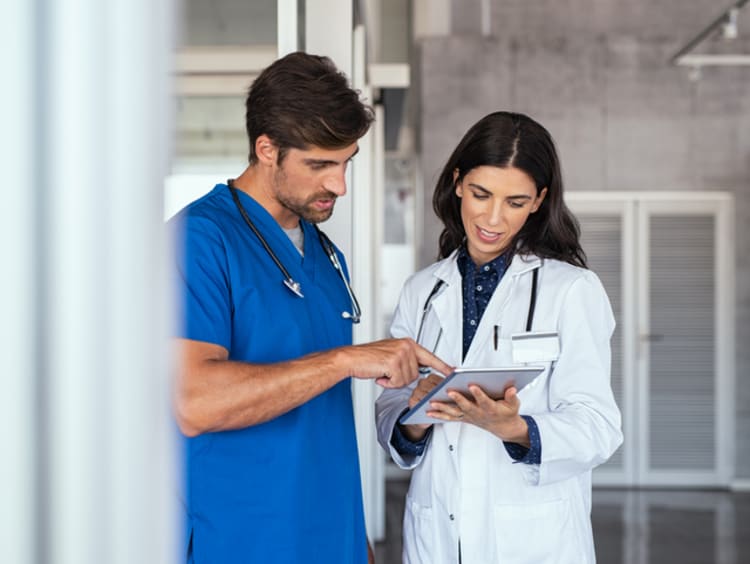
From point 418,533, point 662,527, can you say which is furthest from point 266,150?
point 662,527

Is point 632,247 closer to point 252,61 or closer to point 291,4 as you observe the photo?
point 252,61

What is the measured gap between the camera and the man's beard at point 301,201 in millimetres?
1627

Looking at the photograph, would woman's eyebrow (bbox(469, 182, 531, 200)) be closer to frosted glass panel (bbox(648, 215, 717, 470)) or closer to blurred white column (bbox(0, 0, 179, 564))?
blurred white column (bbox(0, 0, 179, 564))

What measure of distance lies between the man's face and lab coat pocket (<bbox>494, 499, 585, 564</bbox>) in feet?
2.22

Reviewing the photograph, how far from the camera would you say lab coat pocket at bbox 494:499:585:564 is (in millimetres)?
1779

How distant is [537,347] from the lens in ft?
5.74

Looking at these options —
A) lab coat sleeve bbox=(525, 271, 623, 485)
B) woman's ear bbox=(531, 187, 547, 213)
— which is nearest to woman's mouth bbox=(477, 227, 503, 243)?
woman's ear bbox=(531, 187, 547, 213)

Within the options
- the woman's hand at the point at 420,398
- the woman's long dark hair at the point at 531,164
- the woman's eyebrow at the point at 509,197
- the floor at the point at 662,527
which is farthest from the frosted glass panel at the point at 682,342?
the woman's hand at the point at 420,398

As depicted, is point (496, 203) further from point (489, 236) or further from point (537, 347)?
point (537, 347)

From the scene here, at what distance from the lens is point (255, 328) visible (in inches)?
58.6

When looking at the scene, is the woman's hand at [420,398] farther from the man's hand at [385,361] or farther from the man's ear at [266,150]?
the man's ear at [266,150]

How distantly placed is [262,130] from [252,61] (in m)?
3.80

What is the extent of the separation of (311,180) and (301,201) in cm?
4

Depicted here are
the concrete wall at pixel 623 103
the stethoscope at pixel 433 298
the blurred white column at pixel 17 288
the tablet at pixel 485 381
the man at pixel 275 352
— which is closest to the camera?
the blurred white column at pixel 17 288
